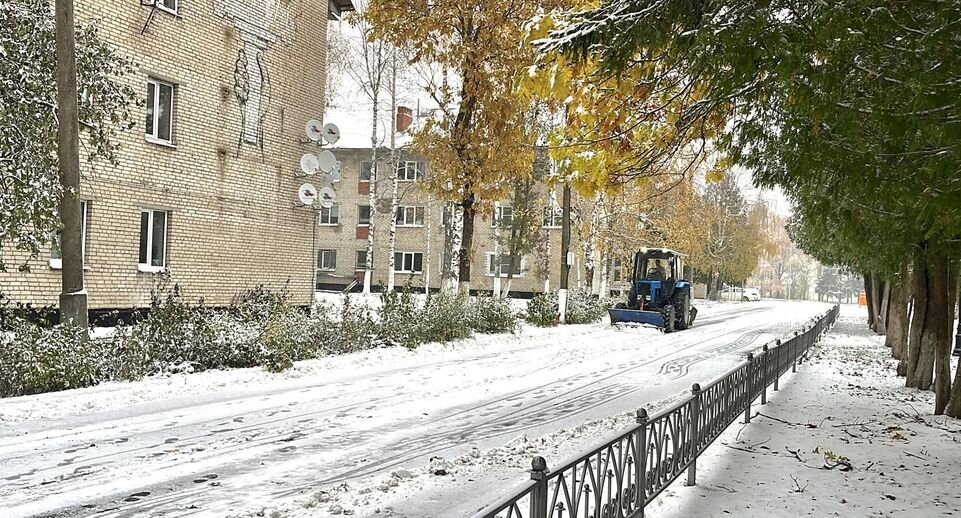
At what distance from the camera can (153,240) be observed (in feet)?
55.5

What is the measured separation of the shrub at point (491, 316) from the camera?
19377 mm

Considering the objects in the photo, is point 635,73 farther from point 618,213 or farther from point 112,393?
point 618,213

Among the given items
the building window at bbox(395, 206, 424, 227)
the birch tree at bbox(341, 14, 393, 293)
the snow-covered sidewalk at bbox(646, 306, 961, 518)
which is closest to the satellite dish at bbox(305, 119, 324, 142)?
the birch tree at bbox(341, 14, 393, 293)

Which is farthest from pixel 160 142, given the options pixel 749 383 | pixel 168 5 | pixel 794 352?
pixel 794 352

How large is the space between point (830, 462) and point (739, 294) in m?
75.6

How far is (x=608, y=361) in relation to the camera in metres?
16.0

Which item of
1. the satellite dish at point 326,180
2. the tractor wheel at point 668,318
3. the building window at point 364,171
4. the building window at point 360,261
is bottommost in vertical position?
the tractor wheel at point 668,318

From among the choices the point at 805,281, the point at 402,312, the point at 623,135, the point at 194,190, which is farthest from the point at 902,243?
the point at 805,281

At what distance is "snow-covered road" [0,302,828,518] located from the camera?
234 inches

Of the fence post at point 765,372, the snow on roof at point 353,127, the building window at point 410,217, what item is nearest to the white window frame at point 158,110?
the fence post at point 765,372

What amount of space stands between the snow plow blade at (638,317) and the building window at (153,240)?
14.0 m

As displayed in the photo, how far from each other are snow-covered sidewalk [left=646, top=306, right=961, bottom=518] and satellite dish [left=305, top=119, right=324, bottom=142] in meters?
13.5

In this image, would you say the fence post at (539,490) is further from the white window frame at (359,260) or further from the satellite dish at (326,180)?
the white window frame at (359,260)

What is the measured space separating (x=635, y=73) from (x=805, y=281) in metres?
126
